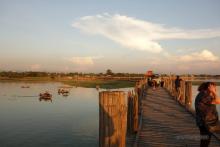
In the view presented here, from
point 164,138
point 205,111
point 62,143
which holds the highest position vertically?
point 205,111

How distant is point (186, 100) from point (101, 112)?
1488 centimetres

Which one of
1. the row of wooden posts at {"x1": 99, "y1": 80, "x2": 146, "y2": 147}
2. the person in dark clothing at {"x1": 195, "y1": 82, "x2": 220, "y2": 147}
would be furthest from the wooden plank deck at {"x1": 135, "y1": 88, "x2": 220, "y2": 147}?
the row of wooden posts at {"x1": 99, "y1": 80, "x2": 146, "y2": 147}

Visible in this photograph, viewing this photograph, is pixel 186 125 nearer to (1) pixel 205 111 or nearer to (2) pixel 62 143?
(1) pixel 205 111

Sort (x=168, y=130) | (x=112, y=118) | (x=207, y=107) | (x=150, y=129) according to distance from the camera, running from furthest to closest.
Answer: (x=150, y=129) → (x=168, y=130) → (x=207, y=107) → (x=112, y=118)

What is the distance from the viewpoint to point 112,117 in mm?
4797

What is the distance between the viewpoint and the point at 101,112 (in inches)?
190

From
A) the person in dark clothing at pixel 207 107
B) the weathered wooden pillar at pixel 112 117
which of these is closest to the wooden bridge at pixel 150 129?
the weathered wooden pillar at pixel 112 117

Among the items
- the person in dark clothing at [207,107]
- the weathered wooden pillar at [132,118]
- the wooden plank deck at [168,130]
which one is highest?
the person in dark clothing at [207,107]

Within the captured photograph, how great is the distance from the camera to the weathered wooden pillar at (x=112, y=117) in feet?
15.6

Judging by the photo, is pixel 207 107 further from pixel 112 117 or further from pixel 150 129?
pixel 150 129

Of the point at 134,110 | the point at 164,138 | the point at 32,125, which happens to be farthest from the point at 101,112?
the point at 32,125

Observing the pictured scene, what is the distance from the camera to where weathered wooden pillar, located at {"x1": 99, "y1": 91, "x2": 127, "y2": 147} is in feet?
15.6

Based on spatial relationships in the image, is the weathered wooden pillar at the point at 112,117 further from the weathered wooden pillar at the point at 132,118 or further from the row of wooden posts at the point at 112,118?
the weathered wooden pillar at the point at 132,118

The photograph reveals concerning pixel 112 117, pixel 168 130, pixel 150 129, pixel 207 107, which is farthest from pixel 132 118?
pixel 112 117
